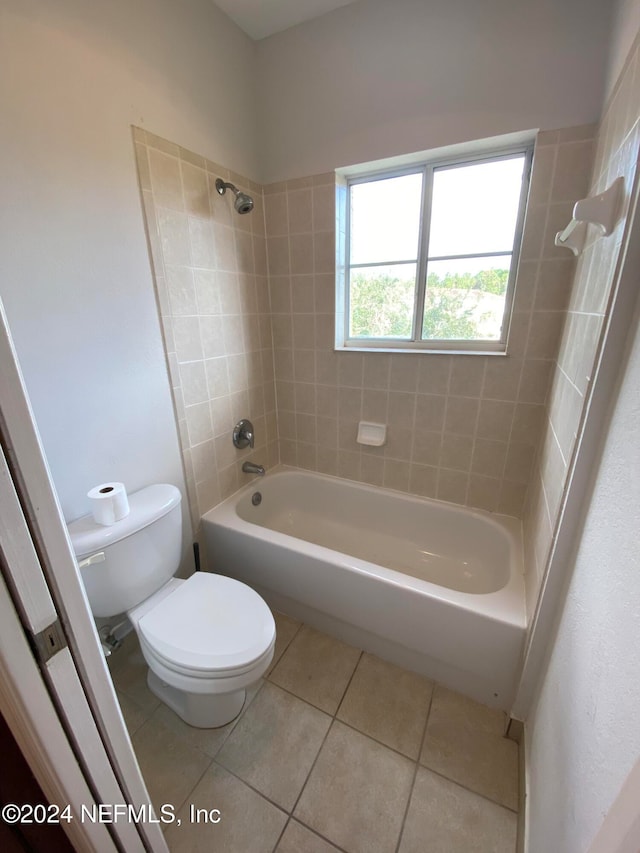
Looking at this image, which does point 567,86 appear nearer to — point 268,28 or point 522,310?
point 522,310

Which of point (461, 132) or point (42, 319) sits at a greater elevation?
point (461, 132)

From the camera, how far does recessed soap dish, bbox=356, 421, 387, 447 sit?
1.86 metres

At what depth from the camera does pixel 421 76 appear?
4.42 ft

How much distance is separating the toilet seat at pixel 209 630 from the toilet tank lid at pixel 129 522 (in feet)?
0.98

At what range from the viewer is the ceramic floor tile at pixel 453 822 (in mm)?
927

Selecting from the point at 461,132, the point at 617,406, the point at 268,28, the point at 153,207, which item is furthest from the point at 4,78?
the point at 617,406

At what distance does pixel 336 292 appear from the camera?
1.77m

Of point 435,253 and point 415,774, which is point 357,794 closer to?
point 415,774

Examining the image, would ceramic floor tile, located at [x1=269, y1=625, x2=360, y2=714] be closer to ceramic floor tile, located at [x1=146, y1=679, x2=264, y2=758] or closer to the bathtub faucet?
ceramic floor tile, located at [x1=146, y1=679, x2=264, y2=758]

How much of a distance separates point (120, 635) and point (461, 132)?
2401mm

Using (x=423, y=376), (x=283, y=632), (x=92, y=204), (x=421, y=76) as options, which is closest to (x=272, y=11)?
(x=421, y=76)

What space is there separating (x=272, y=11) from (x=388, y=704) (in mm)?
2790

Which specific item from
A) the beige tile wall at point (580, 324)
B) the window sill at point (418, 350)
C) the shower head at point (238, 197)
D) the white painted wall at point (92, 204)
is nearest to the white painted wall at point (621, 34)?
the beige tile wall at point (580, 324)

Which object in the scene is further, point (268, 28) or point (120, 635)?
point (268, 28)
